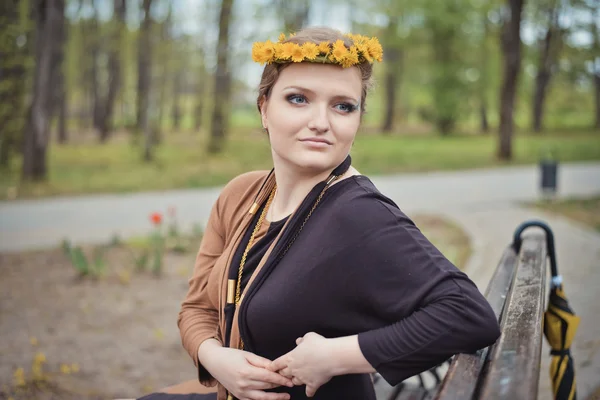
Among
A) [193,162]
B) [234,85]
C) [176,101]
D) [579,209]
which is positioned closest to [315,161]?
[579,209]

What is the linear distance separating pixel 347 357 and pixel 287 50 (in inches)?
31.0

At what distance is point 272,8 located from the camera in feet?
82.7

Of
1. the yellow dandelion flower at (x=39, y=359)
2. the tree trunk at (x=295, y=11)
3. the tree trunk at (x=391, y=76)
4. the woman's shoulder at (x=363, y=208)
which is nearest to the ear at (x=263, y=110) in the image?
the woman's shoulder at (x=363, y=208)

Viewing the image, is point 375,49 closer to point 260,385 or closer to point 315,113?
point 315,113

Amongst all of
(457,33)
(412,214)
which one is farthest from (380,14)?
(412,214)

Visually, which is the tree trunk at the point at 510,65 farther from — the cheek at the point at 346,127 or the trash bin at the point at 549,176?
the cheek at the point at 346,127

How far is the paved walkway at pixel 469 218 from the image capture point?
577 cm

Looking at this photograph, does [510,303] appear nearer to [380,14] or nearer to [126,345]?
[126,345]

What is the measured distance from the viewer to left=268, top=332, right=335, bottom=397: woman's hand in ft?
5.20

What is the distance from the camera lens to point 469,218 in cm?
988

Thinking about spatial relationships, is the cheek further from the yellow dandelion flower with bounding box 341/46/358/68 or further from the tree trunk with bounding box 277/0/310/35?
the tree trunk with bounding box 277/0/310/35

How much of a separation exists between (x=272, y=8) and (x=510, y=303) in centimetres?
2448

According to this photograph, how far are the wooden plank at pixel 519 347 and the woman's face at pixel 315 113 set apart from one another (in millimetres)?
642

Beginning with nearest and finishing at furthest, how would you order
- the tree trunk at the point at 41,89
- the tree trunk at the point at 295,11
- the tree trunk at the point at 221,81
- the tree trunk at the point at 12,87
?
the tree trunk at the point at 41,89 → the tree trunk at the point at 12,87 → the tree trunk at the point at 221,81 → the tree trunk at the point at 295,11
